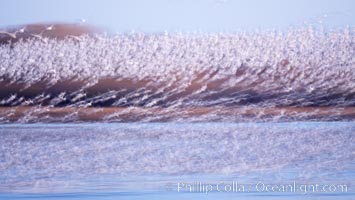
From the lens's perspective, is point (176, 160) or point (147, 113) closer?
point (176, 160)

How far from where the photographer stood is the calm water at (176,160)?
8008 millimetres

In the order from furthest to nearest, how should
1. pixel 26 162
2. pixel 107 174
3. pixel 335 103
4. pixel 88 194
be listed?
pixel 335 103, pixel 26 162, pixel 107 174, pixel 88 194

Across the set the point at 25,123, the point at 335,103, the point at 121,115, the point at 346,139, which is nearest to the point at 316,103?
the point at 335,103

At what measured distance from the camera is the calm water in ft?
26.3

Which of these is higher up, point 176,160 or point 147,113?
point 147,113

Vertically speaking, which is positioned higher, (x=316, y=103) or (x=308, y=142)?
(x=316, y=103)

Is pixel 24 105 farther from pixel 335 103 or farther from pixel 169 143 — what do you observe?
pixel 335 103

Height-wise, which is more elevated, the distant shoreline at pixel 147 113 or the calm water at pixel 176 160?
the distant shoreline at pixel 147 113

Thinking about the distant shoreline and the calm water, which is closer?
the calm water

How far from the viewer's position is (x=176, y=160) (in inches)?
381

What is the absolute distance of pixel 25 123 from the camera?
1283cm

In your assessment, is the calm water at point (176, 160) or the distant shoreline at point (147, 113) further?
the distant shoreline at point (147, 113)

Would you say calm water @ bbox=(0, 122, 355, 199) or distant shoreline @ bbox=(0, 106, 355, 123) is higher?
distant shoreline @ bbox=(0, 106, 355, 123)

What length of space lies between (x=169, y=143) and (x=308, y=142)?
168 centimetres
